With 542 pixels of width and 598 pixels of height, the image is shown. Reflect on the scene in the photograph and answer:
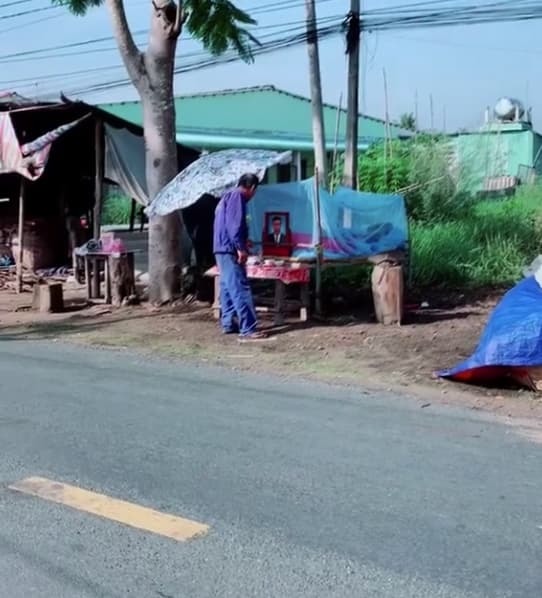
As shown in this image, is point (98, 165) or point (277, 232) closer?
point (277, 232)

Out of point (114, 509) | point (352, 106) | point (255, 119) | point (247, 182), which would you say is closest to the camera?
point (114, 509)

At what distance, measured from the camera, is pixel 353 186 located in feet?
52.7

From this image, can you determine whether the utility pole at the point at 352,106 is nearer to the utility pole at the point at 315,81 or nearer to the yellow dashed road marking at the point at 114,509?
the utility pole at the point at 315,81

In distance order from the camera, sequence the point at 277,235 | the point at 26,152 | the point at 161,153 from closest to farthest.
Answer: the point at 277,235
the point at 161,153
the point at 26,152

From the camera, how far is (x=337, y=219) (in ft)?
38.8

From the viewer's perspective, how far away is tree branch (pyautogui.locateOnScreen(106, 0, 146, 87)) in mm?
12805

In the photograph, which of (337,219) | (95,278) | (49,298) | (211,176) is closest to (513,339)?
(337,219)

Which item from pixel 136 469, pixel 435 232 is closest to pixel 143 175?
pixel 435 232

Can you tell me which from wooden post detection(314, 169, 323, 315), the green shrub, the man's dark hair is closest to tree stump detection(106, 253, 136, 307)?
wooden post detection(314, 169, 323, 315)

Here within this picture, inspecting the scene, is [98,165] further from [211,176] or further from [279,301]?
[279,301]

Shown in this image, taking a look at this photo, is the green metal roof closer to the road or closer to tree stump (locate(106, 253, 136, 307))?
tree stump (locate(106, 253, 136, 307))

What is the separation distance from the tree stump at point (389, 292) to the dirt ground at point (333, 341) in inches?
7.5

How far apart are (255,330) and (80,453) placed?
4841mm

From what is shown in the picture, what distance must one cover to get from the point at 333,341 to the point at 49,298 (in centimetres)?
541
